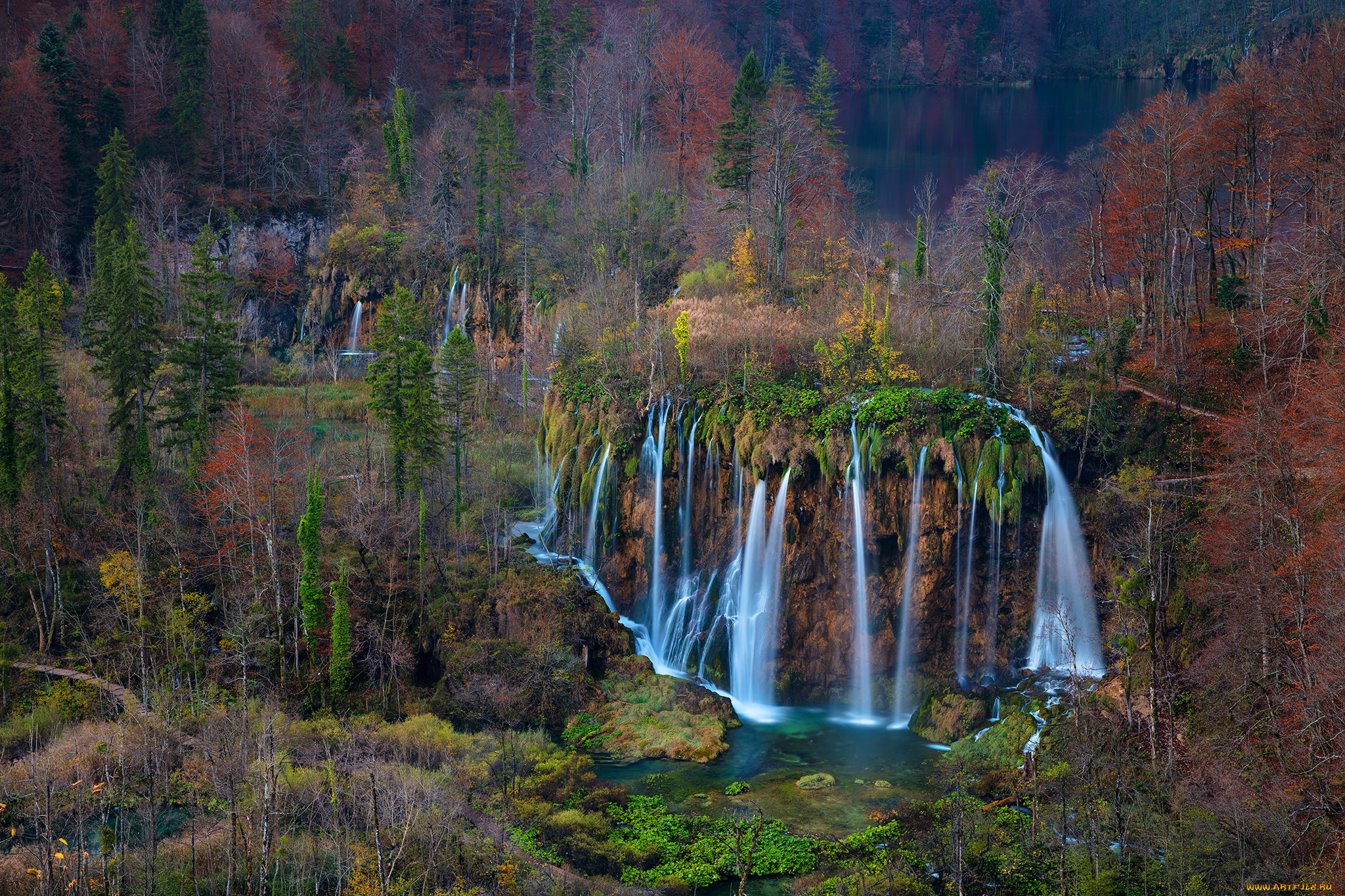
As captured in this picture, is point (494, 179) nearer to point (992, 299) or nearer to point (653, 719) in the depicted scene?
point (992, 299)

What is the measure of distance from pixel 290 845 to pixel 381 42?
250 feet

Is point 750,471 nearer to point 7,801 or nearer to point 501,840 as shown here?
point 501,840

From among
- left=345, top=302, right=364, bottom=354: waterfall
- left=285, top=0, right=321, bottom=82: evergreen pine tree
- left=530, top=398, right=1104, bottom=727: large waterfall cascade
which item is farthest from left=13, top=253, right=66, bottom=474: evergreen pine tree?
left=285, top=0, right=321, bottom=82: evergreen pine tree

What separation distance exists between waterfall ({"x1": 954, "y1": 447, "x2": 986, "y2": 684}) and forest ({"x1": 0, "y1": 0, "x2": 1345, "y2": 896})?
175mm

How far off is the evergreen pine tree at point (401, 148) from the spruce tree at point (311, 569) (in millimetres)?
40124

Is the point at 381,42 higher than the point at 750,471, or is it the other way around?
the point at 381,42

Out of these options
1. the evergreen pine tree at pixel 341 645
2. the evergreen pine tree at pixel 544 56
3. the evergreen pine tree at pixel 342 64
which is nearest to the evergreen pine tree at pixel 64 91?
the evergreen pine tree at pixel 342 64

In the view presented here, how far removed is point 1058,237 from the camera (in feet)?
163

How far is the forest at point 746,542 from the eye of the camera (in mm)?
20766

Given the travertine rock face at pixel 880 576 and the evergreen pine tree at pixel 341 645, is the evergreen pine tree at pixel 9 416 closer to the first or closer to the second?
the evergreen pine tree at pixel 341 645

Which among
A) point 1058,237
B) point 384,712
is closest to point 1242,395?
point 1058,237

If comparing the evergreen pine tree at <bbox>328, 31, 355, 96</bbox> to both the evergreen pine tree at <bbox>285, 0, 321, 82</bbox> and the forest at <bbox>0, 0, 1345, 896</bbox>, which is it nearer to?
the evergreen pine tree at <bbox>285, 0, 321, 82</bbox>

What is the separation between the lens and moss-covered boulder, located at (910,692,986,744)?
27.0m

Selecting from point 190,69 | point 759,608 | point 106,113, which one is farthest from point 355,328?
point 759,608
